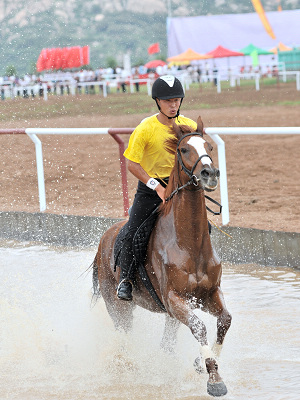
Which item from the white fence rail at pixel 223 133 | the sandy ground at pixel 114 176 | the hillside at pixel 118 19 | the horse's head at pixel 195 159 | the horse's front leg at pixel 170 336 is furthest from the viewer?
the hillside at pixel 118 19

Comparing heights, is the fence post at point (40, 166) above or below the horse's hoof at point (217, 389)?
above

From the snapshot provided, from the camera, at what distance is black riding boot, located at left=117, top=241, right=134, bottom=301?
5.41m

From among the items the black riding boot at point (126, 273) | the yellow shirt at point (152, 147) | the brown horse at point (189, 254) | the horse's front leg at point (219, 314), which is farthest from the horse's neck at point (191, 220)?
the black riding boot at point (126, 273)

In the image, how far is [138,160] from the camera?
5223mm

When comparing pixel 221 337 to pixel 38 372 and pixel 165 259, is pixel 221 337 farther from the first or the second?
pixel 38 372

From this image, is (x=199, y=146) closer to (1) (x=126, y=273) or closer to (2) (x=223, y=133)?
(1) (x=126, y=273)

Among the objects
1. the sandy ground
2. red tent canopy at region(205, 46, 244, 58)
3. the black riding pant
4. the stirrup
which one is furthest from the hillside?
the stirrup

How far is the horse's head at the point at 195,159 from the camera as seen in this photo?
445cm

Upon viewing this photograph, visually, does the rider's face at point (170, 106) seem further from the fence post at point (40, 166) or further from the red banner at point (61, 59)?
the red banner at point (61, 59)

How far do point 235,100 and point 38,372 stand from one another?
77.9ft

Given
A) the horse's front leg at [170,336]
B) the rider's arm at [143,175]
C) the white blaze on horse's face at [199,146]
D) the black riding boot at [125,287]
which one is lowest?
the horse's front leg at [170,336]

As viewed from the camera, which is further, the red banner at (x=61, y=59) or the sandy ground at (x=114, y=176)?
the red banner at (x=61, y=59)

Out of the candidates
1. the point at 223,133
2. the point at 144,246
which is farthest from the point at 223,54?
the point at 144,246

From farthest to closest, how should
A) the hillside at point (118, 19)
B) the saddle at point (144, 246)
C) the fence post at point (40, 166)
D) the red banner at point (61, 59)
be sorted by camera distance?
the hillside at point (118, 19) → the red banner at point (61, 59) → the fence post at point (40, 166) → the saddle at point (144, 246)
